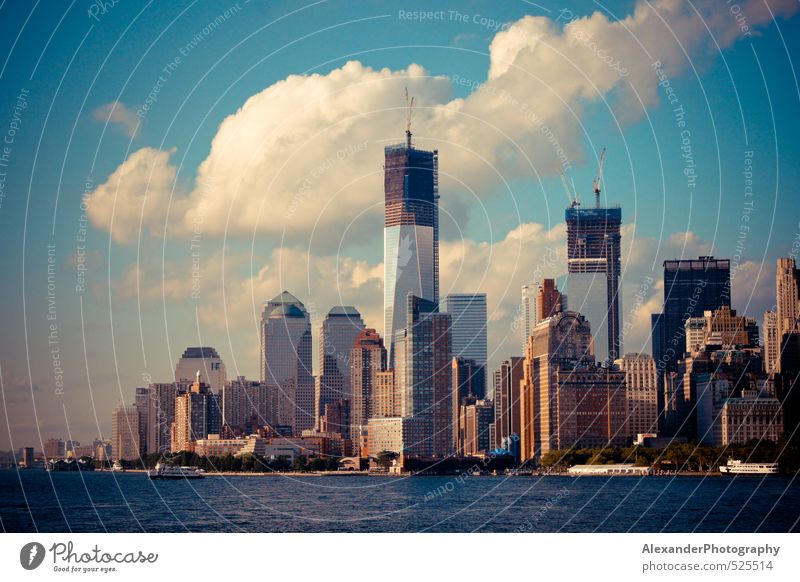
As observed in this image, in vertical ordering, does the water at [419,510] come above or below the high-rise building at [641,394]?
below

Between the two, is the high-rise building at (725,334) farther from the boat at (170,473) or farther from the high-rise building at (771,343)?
the boat at (170,473)

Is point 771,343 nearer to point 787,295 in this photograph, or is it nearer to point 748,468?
point 787,295

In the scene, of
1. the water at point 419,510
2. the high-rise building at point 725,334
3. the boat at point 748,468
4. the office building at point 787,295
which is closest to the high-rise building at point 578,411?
the high-rise building at point 725,334

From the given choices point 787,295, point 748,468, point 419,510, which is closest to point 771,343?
point 787,295

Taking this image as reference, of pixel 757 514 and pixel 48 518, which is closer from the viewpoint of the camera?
pixel 48 518

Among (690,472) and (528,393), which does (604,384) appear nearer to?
(528,393)

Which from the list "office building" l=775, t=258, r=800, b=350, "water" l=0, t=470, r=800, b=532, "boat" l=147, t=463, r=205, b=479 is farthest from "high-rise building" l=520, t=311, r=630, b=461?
"water" l=0, t=470, r=800, b=532
